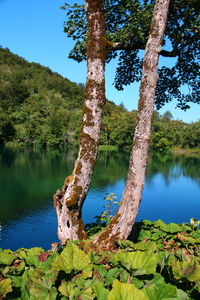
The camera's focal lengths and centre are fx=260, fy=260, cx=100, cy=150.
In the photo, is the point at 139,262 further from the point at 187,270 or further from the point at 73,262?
the point at 73,262

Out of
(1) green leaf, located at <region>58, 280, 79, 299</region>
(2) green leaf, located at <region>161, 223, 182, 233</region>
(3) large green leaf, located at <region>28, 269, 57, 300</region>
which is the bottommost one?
(2) green leaf, located at <region>161, 223, 182, 233</region>

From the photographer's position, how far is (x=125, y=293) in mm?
1221

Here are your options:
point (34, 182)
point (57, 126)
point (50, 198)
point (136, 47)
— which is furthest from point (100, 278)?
point (57, 126)

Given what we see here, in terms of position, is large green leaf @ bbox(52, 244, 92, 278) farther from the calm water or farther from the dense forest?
the dense forest

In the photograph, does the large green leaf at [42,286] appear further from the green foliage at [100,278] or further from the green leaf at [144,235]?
the green leaf at [144,235]

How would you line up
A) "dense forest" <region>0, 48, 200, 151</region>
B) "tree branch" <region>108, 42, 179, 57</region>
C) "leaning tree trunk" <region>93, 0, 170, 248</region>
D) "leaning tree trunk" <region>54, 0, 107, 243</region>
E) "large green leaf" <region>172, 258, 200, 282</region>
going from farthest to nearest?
"dense forest" <region>0, 48, 200, 151</region>, "tree branch" <region>108, 42, 179, 57</region>, "leaning tree trunk" <region>54, 0, 107, 243</region>, "leaning tree trunk" <region>93, 0, 170, 248</region>, "large green leaf" <region>172, 258, 200, 282</region>

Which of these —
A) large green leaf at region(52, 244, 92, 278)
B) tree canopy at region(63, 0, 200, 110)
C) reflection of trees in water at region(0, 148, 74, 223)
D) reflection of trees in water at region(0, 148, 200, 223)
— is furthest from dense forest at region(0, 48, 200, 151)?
large green leaf at region(52, 244, 92, 278)

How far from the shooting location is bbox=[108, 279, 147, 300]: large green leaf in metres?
1.20

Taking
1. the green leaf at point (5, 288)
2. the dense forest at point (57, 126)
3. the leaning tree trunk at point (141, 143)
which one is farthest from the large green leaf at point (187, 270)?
the dense forest at point (57, 126)

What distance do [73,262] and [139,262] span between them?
17.0 inches

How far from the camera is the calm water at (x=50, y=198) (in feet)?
37.0

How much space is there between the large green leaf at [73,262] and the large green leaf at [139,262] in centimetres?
22

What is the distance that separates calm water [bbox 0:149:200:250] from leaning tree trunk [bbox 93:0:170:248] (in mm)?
7124

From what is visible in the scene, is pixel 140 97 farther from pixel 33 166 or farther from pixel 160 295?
pixel 33 166
